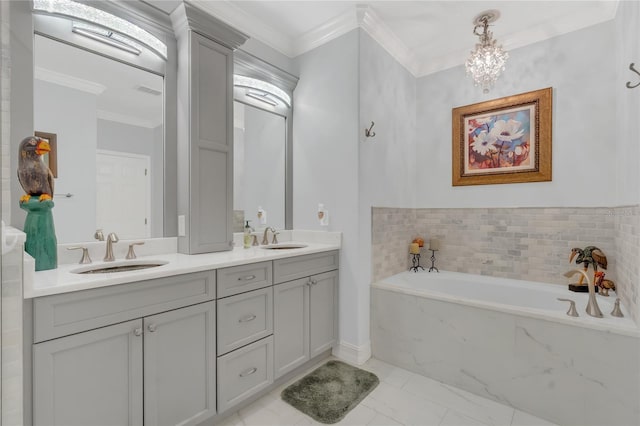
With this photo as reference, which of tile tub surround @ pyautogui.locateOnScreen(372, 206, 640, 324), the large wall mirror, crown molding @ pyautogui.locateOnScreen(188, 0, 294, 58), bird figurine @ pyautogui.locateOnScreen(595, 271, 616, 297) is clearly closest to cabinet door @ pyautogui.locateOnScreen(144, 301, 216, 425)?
the large wall mirror

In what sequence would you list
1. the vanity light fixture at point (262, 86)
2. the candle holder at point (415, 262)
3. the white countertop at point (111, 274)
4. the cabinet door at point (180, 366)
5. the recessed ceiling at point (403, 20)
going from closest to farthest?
the white countertop at point (111, 274) → the cabinet door at point (180, 366) → the recessed ceiling at point (403, 20) → the vanity light fixture at point (262, 86) → the candle holder at point (415, 262)

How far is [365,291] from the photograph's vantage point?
2547mm

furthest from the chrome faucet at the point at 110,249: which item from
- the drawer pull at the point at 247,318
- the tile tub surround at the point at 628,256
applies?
the tile tub surround at the point at 628,256

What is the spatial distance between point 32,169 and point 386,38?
273 cm

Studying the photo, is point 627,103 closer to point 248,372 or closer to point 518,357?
point 518,357

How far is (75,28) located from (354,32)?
1.89 meters

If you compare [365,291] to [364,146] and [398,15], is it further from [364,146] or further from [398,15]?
[398,15]

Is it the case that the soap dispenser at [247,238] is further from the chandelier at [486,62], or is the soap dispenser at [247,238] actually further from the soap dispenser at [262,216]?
the chandelier at [486,62]

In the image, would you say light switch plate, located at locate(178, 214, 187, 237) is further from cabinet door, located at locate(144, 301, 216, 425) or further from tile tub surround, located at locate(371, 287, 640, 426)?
tile tub surround, located at locate(371, 287, 640, 426)

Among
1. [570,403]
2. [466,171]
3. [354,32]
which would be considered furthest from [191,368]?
[466,171]

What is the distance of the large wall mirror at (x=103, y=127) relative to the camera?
1641 millimetres

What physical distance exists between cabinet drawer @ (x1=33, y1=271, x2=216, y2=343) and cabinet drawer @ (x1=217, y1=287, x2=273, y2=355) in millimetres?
147

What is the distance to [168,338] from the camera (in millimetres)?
1460

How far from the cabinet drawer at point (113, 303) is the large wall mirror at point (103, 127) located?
0.67 m
